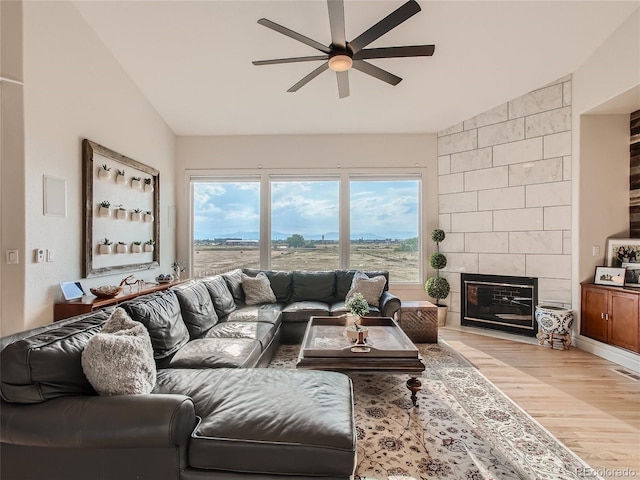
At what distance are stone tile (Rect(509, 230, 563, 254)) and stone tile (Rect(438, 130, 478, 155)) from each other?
1.52 m

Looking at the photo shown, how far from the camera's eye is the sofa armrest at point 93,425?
1281mm

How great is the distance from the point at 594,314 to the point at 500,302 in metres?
1.07

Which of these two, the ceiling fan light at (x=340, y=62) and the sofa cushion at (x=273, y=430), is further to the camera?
the ceiling fan light at (x=340, y=62)

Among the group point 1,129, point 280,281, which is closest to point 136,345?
point 1,129

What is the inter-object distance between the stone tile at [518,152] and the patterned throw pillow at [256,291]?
12.5 ft

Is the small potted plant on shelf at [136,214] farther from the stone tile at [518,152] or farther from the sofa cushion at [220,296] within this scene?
the stone tile at [518,152]

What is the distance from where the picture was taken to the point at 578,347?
12.2ft

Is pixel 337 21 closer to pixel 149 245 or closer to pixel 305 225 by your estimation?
pixel 305 225

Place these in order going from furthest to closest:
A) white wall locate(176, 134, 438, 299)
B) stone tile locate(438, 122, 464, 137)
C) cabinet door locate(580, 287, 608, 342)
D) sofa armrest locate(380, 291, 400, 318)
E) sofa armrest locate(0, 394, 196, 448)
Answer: white wall locate(176, 134, 438, 299) → stone tile locate(438, 122, 464, 137) → sofa armrest locate(380, 291, 400, 318) → cabinet door locate(580, 287, 608, 342) → sofa armrest locate(0, 394, 196, 448)

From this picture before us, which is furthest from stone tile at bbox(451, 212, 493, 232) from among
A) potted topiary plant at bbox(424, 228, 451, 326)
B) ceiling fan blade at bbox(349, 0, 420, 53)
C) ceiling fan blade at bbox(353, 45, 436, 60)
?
ceiling fan blade at bbox(349, 0, 420, 53)

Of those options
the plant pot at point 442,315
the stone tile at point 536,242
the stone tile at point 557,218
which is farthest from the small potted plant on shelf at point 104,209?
the stone tile at point 557,218

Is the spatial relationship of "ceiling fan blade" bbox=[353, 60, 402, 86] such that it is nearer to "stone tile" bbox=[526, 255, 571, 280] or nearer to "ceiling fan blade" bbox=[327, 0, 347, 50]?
"ceiling fan blade" bbox=[327, 0, 347, 50]

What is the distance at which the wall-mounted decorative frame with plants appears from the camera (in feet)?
11.0

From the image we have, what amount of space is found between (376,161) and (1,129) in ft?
15.2
